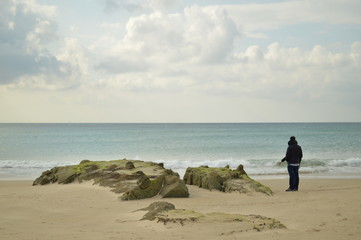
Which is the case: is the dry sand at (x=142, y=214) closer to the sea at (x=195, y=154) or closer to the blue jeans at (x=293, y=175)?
the blue jeans at (x=293, y=175)

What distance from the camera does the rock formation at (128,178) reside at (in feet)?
41.5

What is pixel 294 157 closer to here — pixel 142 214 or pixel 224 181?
pixel 224 181

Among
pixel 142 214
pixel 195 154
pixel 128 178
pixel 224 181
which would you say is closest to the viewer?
pixel 142 214

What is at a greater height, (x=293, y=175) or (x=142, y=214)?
(x=293, y=175)

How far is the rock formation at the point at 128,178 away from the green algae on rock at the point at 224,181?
2.82 feet

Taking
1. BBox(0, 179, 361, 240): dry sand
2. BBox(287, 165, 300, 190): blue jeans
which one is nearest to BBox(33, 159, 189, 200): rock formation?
BBox(0, 179, 361, 240): dry sand

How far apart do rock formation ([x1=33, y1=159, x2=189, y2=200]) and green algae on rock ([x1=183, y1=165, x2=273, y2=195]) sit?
2.82 ft

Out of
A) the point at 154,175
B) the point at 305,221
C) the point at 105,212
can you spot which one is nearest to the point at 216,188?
the point at 154,175

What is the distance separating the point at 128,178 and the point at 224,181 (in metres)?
3.75

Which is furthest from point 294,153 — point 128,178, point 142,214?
point 142,214

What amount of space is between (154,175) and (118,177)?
151cm

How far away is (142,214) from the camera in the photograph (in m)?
9.34

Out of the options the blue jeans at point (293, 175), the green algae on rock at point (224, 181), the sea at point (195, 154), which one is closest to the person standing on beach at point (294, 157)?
the blue jeans at point (293, 175)

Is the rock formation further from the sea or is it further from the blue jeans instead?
the sea
